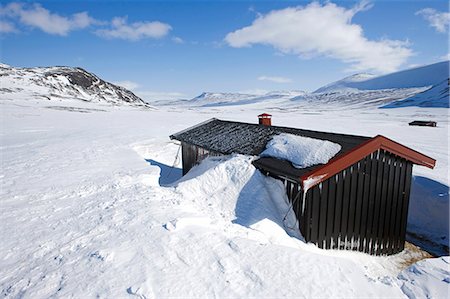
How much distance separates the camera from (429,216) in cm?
1248

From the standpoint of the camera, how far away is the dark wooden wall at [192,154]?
13.3 m

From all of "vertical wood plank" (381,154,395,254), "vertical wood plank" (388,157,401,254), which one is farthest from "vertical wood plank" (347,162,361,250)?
"vertical wood plank" (388,157,401,254)

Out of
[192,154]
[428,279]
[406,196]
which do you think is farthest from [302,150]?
[192,154]

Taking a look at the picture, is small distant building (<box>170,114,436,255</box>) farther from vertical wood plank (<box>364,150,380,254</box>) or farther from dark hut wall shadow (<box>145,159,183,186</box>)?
dark hut wall shadow (<box>145,159,183,186</box>)

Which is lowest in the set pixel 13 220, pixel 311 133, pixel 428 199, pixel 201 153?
pixel 428 199

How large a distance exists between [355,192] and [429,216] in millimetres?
6416

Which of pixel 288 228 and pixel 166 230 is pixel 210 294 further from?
pixel 288 228

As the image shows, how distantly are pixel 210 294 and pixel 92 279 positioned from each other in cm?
218

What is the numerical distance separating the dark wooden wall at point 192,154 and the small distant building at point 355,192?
3.32 metres

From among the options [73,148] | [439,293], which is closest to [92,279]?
[439,293]

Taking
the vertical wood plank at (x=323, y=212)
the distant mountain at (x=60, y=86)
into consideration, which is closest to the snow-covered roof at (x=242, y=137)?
the vertical wood plank at (x=323, y=212)

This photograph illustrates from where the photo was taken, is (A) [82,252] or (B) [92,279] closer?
(B) [92,279]

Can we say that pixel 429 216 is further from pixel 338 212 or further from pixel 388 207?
pixel 338 212

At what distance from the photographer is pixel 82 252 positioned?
20.3 feet
